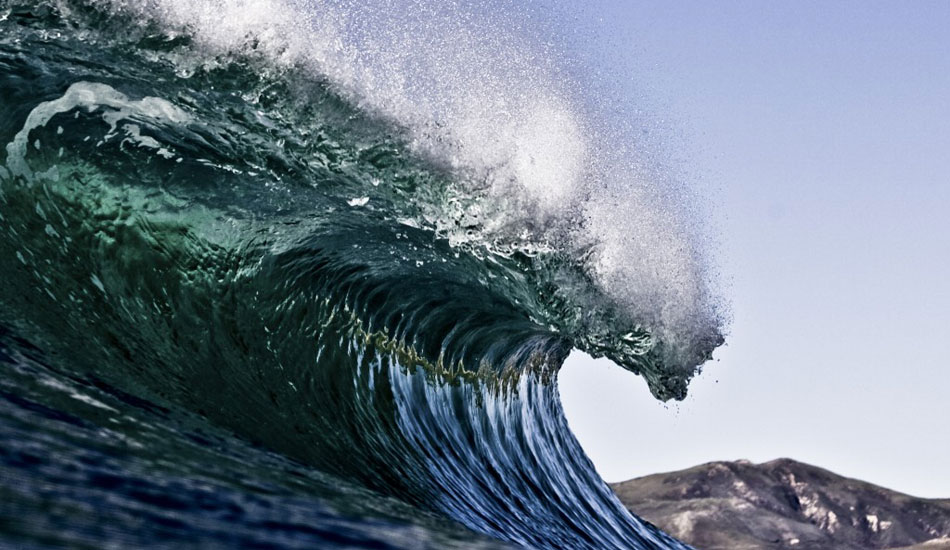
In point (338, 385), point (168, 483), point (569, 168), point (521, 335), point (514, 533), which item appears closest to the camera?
point (168, 483)

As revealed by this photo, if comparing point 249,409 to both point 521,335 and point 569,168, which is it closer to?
point 569,168

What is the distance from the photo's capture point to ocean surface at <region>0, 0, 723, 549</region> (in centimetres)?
360

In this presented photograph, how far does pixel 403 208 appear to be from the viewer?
4453 millimetres

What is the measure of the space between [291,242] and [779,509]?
30.6m

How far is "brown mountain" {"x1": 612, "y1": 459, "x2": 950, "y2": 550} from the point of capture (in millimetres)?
29734

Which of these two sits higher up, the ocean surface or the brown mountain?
the brown mountain

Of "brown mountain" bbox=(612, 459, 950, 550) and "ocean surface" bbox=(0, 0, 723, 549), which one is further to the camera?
"brown mountain" bbox=(612, 459, 950, 550)

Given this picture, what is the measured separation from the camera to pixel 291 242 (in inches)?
178

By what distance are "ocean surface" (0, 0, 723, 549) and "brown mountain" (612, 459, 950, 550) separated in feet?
83.3

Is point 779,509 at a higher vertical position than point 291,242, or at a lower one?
higher

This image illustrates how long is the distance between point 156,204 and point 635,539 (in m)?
3.00

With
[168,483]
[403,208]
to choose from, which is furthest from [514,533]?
[168,483]

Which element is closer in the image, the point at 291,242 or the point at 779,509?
the point at 291,242

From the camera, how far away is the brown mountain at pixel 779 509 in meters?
29.7
